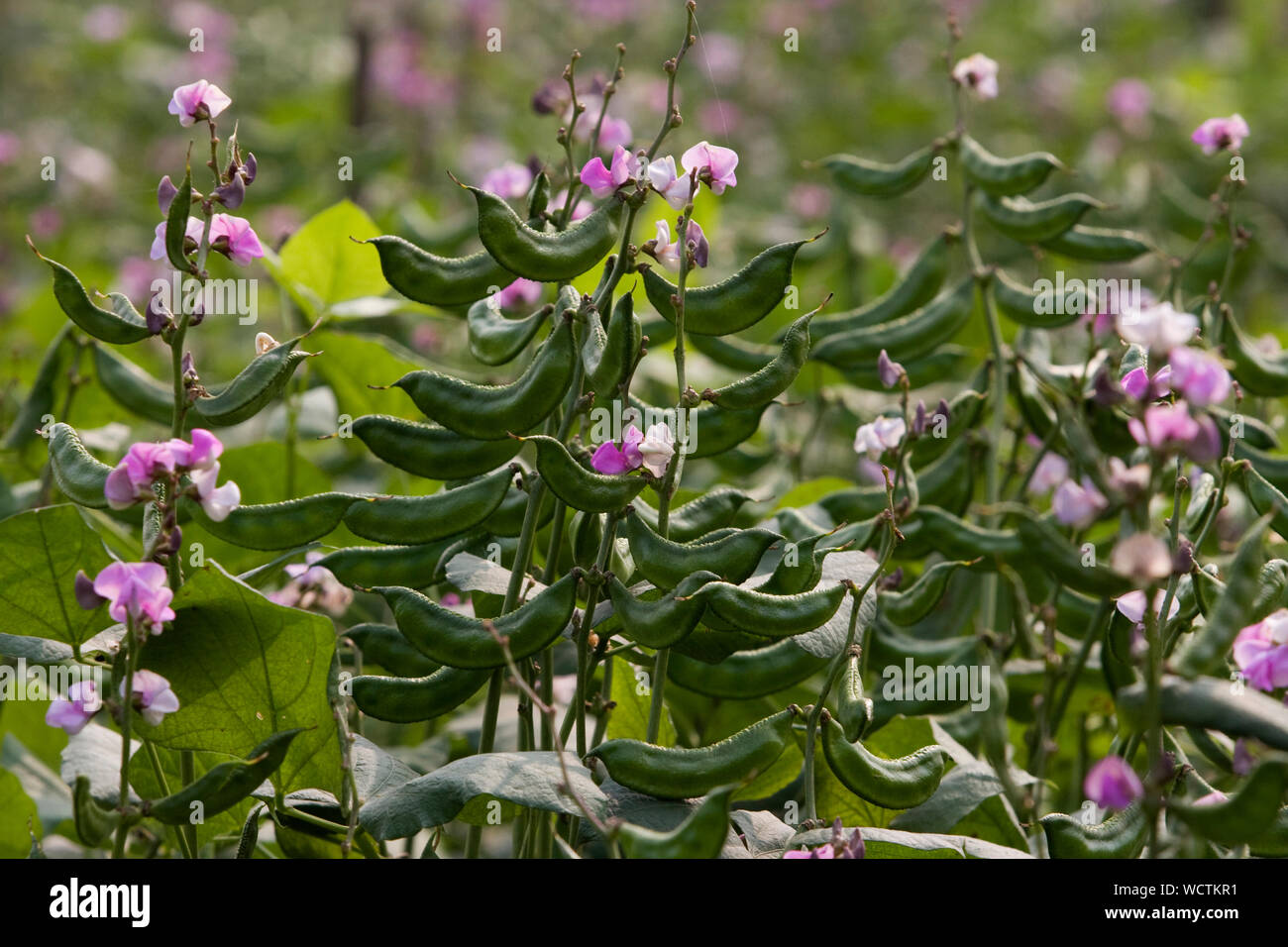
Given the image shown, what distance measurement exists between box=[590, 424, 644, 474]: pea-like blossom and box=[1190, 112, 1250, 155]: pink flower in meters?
0.96

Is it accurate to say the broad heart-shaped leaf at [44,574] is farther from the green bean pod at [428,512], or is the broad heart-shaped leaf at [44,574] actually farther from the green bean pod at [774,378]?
the green bean pod at [774,378]

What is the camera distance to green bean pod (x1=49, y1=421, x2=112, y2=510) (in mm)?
1370

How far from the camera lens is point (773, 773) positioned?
1589mm

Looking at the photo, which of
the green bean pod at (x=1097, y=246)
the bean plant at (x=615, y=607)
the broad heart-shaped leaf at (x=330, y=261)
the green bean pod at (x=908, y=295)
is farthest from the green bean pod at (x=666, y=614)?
the broad heart-shaped leaf at (x=330, y=261)

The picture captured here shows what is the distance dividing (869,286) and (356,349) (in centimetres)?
133

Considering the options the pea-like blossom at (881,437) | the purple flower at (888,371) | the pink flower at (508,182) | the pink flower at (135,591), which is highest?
the pink flower at (508,182)

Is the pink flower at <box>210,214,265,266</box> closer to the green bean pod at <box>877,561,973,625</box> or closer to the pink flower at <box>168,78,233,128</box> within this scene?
the pink flower at <box>168,78,233,128</box>

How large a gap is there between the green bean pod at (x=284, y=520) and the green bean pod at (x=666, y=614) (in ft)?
1.02

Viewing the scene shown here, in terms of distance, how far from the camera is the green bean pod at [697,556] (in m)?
1.32

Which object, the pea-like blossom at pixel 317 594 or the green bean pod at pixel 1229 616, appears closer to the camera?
the green bean pod at pixel 1229 616

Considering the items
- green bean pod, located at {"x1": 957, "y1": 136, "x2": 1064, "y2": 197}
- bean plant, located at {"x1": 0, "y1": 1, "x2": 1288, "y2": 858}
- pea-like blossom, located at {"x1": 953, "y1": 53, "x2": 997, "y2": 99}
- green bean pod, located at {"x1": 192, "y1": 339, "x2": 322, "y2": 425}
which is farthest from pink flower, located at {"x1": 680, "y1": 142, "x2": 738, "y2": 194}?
pea-like blossom, located at {"x1": 953, "y1": 53, "x2": 997, "y2": 99}

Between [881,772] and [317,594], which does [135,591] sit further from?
[881,772]

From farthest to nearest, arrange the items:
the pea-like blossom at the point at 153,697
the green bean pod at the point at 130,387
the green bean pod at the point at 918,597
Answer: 1. the green bean pod at the point at 130,387
2. the green bean pod at the point at 918,597
3. the pea-like blossom at the point at 153,697
